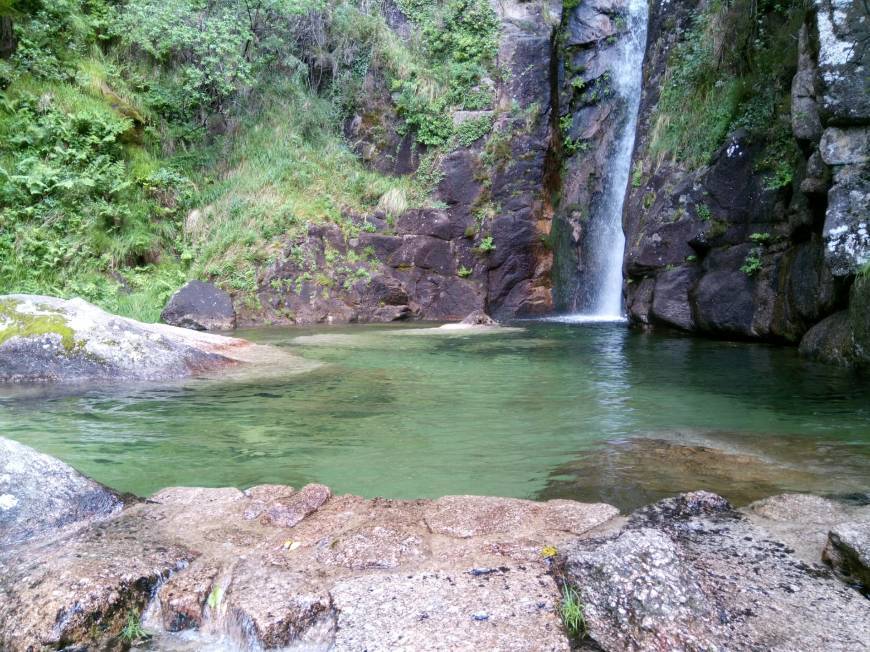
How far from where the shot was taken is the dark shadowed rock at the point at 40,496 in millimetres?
2857

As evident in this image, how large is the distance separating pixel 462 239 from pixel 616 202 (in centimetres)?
370

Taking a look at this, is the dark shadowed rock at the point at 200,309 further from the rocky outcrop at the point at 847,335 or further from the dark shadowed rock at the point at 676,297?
the rocky outcrop at the point at 847,335

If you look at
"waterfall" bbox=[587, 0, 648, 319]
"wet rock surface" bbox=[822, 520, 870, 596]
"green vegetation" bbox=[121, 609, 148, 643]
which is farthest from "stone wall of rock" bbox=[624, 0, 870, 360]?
"green vegetation" bbox=[121, 609, 148, 643]

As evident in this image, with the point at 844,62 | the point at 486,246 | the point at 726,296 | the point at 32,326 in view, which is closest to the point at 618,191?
the point at 486,246

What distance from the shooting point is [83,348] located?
723 centimetres

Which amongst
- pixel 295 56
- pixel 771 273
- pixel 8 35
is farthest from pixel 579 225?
pixel 8 35

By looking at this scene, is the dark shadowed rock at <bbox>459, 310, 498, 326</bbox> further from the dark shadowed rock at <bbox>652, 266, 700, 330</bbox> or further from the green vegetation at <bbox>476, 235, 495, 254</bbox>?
the dark shadowed rock at <bbox>652, 266, 700, 330</bbox>

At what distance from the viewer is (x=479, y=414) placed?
5520 millimetres

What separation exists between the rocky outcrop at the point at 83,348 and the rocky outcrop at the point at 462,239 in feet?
20.7

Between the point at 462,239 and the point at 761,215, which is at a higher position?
the point at 761,215

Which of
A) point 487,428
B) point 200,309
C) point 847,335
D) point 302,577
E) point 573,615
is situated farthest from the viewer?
point 200,309

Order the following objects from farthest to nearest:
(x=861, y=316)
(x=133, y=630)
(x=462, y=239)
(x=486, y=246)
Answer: (x=462, y=239) < (x=486, y=246) < (x=861, y=316) < (x=133, y=630)

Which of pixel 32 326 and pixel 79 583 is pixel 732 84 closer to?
pixel 32 326

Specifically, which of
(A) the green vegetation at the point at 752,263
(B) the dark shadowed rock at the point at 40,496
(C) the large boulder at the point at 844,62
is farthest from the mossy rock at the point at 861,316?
(B) the dark shadowed rock at the point at 40,496
